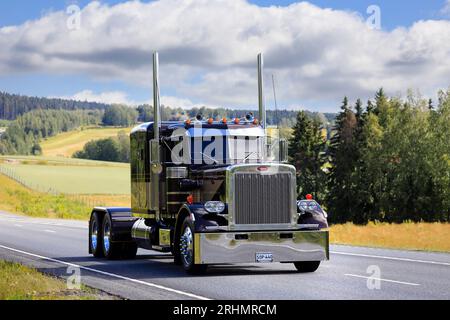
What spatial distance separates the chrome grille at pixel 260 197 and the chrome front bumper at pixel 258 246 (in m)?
0.27

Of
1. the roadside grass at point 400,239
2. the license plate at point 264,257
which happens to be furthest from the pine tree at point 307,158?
the license plate at point 264,257

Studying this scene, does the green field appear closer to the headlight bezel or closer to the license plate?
the headlight bezel

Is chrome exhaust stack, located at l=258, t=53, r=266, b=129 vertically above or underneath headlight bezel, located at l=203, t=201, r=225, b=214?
above

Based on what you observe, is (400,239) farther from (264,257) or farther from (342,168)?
(342,168)

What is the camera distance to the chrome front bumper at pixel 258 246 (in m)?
15.9

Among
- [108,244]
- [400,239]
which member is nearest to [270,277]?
[108,244]

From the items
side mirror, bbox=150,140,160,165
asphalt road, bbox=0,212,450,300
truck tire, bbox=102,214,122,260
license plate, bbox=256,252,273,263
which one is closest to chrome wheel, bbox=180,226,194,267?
asphalt road, bbox=0,212,450,300

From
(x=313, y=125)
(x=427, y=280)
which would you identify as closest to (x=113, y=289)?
(x=427, y=280)

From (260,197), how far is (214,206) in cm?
84

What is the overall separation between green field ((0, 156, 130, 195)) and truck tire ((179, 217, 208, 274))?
86.2 m

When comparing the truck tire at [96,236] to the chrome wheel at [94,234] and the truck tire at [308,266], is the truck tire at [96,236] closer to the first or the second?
the chrome wheel at [94,234]

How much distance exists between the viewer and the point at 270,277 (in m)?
15.8

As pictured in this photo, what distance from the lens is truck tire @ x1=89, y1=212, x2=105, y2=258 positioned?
21.9 metres
